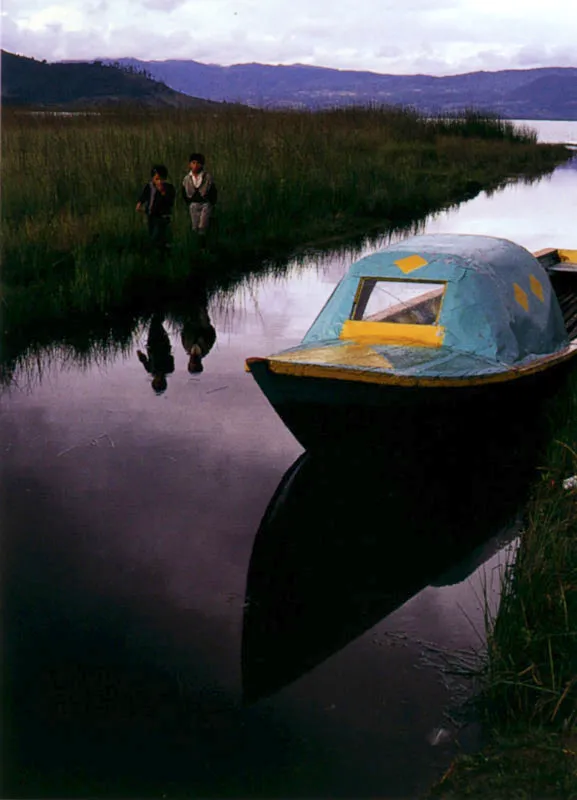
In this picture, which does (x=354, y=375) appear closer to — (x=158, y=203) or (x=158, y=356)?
(x=158, y=356)

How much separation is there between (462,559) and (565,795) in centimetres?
321

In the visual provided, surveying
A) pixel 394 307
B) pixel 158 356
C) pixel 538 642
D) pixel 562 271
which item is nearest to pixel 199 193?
pixel 158 356

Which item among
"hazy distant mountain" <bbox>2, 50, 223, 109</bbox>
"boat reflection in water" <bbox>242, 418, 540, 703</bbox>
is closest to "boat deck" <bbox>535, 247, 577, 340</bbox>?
"boat reflection in water" <bbox>242, 418, 540, 703</bbox>

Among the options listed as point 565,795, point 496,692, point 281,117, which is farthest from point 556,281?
point 281,117

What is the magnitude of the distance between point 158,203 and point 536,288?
7293mm

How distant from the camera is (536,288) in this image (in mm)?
10031

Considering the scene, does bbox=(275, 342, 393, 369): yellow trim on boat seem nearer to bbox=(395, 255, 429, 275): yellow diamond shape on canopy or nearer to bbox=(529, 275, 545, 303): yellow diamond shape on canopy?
A: bbox=(395, 255, 429, 275): yellow diamond shape on canopy

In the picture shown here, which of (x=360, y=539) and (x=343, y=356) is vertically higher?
(x=343, y=356)

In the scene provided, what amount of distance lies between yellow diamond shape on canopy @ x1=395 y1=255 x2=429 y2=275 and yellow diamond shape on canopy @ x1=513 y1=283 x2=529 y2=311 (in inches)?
39.5

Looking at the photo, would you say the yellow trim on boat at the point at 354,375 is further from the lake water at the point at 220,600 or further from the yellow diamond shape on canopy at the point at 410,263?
the yellow diamond shape on canopy at the point at 410,263

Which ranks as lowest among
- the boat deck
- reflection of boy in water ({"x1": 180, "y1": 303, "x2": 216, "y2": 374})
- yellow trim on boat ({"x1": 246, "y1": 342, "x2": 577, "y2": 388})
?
reflection of boy in water ({"x1": 180, "y1": 303, "x2": 216, "y2": 374})

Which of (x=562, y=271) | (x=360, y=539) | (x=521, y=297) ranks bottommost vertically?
(x=360, y=539)

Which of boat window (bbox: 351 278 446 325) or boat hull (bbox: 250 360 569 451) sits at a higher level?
→ boat window (bbox: 351 278 446 325)

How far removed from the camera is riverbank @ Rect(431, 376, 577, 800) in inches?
171
